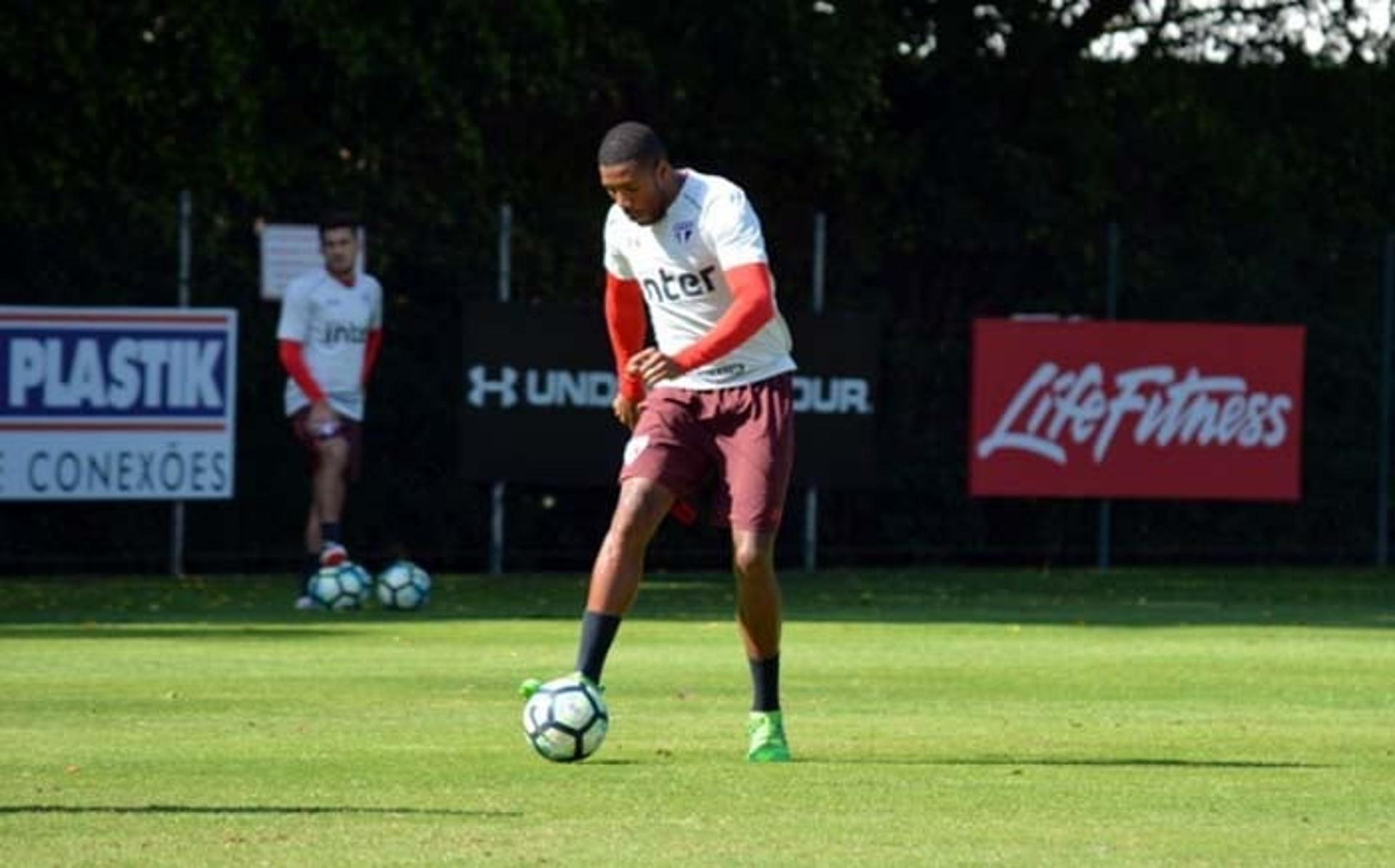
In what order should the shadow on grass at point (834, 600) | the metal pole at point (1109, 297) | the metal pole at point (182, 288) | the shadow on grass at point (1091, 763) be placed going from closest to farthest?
the shadow on grass at point (1091, 763) < the shadow on grass at point (834, 600) < the metal pole at point (182, 288) < the metal pole at point (1109, 297)

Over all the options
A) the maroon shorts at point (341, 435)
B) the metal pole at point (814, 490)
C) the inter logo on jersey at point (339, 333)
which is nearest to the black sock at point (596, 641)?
the maroon shorts at point (341, 435)

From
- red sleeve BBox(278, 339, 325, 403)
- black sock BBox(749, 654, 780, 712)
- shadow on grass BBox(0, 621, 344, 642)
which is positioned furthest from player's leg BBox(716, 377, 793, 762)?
red sleeve BBox(278, 339, 325, 403)

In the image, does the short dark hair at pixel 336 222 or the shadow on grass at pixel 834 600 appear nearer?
the shadow on grass at pixel 834 600

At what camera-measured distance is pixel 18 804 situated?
9.93 metres

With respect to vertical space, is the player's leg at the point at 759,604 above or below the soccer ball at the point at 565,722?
above

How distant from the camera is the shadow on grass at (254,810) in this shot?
386 inches

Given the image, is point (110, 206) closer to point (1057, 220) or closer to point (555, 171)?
point (555, 171)

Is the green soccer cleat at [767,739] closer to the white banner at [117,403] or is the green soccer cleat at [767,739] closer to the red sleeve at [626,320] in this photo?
the red sleeve at [626,320]

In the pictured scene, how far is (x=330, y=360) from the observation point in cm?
2172

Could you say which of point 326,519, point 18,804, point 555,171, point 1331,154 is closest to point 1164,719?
point 18,804

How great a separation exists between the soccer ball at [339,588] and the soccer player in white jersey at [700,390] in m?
8.55

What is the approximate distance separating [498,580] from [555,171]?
6517mm

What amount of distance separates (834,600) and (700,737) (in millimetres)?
9783

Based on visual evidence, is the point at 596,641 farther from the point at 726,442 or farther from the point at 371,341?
the point at 371,341
